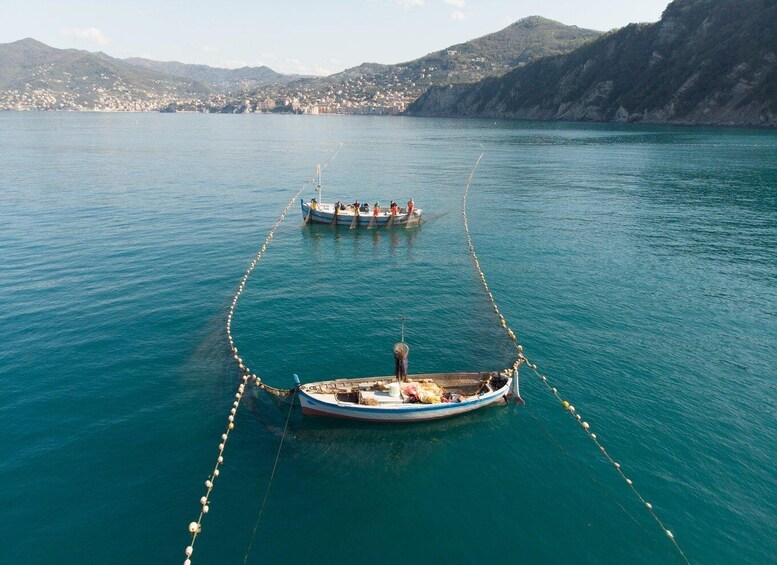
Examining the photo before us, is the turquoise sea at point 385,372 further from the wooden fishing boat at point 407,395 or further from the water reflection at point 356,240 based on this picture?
the wooden fishing boat at point 407,395

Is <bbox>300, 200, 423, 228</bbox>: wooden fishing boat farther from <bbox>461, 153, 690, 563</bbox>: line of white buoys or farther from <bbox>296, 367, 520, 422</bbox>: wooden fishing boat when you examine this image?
<bbox>296, 367, 520, 422</bbox>: wooden fishing boat

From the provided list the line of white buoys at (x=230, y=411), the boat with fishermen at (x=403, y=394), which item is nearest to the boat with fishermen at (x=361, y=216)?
the line of white buoys at (x=230, y=411)

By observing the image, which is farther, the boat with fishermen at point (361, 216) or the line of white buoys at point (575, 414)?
the boat with fishermen at point (361, 216)

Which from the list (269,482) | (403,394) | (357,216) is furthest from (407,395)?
(357,216)

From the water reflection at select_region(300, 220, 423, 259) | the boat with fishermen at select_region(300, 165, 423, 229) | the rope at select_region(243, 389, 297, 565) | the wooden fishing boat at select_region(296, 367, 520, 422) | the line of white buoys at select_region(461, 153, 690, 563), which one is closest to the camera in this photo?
the rope at select_region(243, 389, 297, 565)

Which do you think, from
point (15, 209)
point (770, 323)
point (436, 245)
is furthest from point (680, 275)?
Answer: point (15, 209)

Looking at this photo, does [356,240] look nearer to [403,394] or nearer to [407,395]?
[403,394]

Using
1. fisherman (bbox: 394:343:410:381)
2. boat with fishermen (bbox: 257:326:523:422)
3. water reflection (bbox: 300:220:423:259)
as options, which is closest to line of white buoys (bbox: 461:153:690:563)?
boat with fishermen (bbox: 257:326:523:422)
